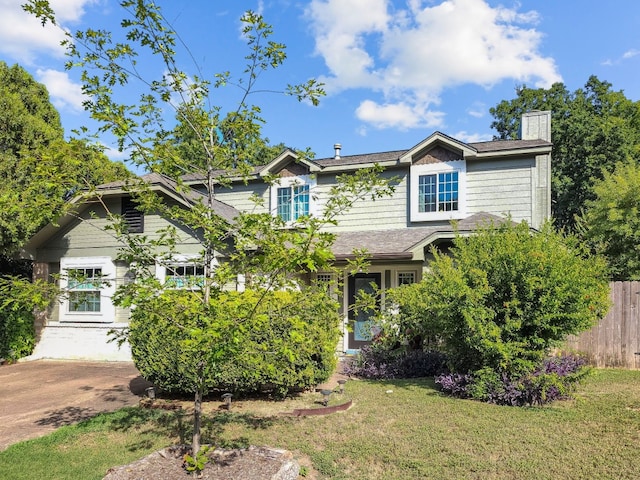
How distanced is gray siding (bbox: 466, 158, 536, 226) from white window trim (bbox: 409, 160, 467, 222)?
173mm

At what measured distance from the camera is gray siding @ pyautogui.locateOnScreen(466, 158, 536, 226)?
40.1 ft

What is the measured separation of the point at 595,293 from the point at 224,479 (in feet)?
20.4

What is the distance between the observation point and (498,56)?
1364 cm

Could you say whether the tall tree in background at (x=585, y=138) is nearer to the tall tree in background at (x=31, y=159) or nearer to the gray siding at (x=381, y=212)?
the gray siding at (x=381, y=212)

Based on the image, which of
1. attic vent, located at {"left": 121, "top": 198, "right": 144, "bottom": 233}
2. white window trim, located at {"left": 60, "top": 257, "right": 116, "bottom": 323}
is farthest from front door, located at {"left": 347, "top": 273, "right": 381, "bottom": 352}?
white window trim, located at {"left": 60, "top": 257, "right": 116, "bottom": 323}

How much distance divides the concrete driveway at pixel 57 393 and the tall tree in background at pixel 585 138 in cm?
2213

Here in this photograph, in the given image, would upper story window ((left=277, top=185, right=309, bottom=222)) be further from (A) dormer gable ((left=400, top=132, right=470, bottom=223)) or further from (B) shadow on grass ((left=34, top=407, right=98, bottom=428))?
(B) shadow on grass ((left=34, top=407, right=98, bottom=428))

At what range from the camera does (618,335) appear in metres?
10.2

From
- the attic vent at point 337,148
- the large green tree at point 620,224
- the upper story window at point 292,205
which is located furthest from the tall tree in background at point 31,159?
the large green tree at point 620,224

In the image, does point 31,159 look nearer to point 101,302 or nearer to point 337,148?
point 101,302

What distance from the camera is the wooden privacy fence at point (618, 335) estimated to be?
1016cm

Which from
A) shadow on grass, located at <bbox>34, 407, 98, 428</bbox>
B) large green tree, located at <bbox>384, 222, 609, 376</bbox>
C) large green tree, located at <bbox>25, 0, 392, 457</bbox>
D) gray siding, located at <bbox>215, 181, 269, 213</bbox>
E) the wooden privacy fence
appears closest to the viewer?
large green tree, located at <bbox>25, 0, 392, 457</bbox>

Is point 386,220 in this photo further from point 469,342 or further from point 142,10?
point 142,10

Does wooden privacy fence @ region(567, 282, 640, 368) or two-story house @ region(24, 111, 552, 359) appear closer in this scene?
wooden privacy fence @ region(567, 282, 640, 368)
